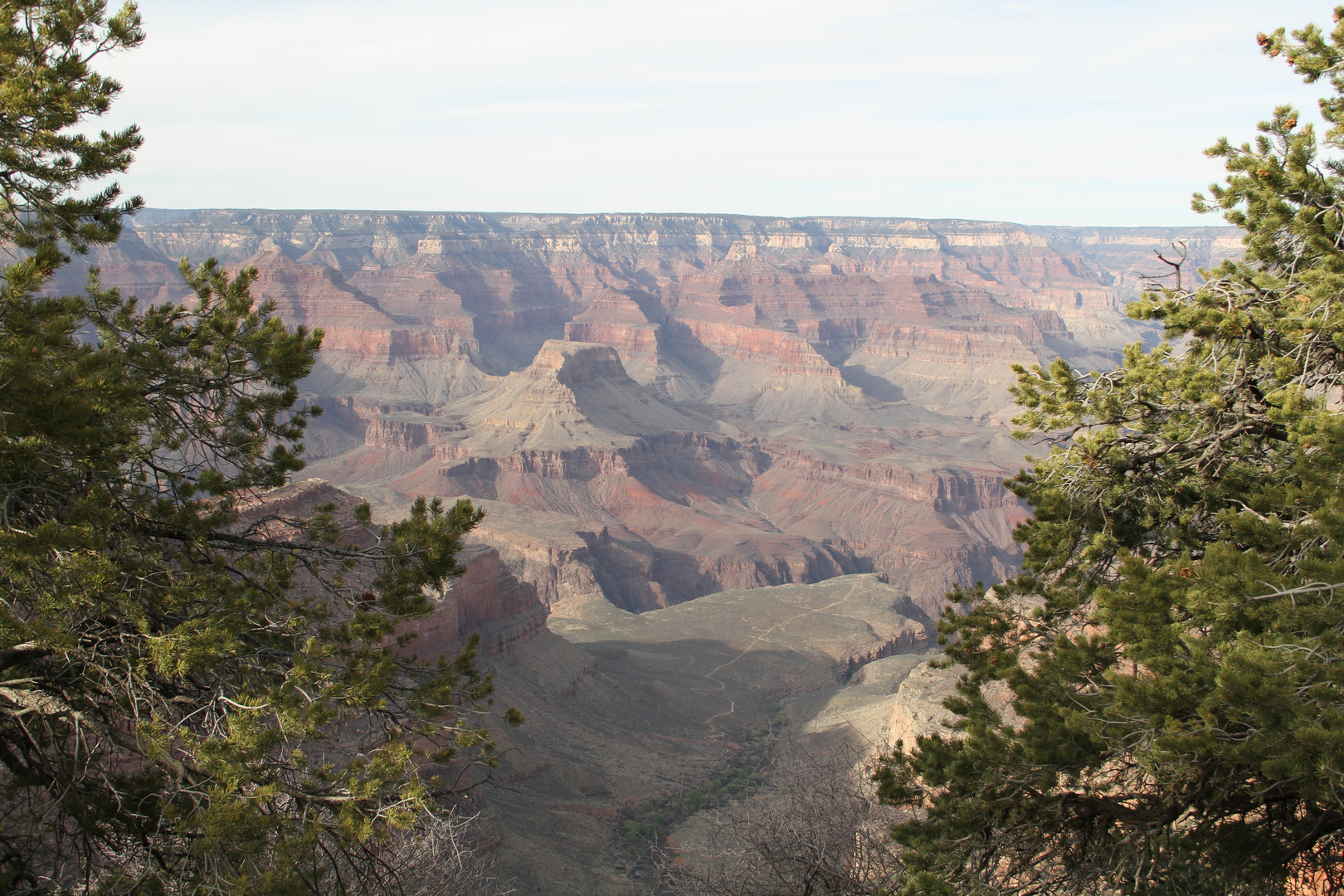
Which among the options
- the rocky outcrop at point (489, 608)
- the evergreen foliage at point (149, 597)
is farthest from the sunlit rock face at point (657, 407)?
the evergreen foliage at point (149, 597)

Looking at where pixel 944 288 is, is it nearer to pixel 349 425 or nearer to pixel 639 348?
pixel 639 348

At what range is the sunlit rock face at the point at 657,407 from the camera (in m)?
→ 82.4

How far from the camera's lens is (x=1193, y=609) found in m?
8.23

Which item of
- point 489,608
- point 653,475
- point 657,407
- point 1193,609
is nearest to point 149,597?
point 1193,609

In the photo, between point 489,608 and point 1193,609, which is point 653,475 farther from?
point 1193,609

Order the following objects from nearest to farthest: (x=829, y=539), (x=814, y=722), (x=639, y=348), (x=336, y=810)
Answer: (x=336, y=810)
(x=814, y=722)
(x=829, y=539)
(x=639, y=348)

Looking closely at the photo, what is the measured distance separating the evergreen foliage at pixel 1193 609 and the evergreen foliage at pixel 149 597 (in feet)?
19.6

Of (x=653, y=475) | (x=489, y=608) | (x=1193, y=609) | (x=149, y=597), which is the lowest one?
(x=653, y=475)

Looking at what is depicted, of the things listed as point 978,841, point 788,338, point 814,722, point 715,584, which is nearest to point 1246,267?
point 978,841

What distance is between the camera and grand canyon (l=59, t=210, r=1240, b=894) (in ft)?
123

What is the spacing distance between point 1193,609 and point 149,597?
32.3ft

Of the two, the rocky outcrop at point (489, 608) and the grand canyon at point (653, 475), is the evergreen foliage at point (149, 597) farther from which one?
the rocky outcrop at point (489, 608)

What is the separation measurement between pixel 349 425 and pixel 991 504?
8061cm

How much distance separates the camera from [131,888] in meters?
7.52
